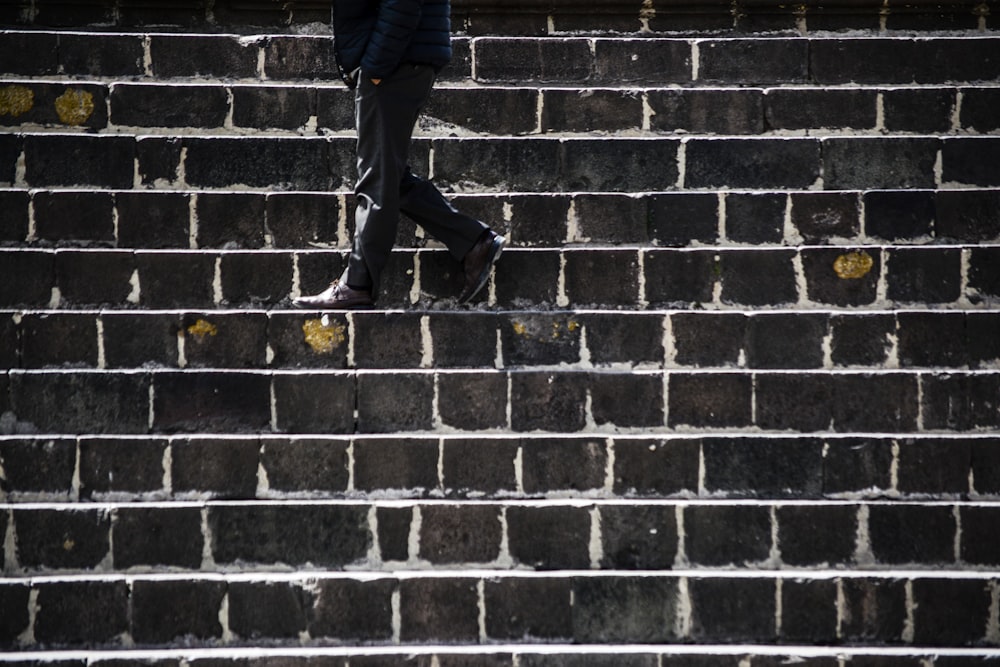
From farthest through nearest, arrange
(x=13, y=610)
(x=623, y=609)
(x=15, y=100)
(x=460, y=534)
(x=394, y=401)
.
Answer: (x=15, y=100) < (x=394, y=401) < (x=460, y=534) < (x=623, y=609) < (x=13, y=610)

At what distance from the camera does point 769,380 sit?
4754mm

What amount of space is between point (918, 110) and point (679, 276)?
5.32 ft

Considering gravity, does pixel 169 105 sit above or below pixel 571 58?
below

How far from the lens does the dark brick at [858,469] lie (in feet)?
15.1

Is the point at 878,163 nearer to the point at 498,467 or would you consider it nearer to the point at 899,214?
the point at 899,214

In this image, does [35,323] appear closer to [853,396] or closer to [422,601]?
[422,601]

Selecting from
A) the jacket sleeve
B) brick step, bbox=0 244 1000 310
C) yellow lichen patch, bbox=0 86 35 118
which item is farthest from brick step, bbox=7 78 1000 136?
the jacket sleeve

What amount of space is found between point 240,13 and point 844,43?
340 centimetres

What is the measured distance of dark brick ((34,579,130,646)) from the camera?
431 centimetres

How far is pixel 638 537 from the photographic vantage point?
4523 millimetres

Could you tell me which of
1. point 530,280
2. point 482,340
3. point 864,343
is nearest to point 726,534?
point 864,343

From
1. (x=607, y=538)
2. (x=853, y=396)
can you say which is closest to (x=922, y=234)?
(x=853, y=396)

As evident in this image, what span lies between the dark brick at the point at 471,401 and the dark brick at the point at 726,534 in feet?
2.96

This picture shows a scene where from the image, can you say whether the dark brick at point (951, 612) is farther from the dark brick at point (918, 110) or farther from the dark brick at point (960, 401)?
the dark brick at point (918, 110)
